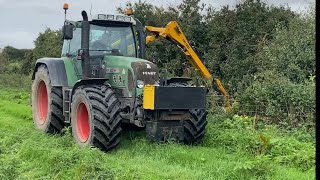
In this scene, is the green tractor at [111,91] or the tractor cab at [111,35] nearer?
the green tractor at [111,91]

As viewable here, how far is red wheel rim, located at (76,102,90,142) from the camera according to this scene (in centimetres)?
823

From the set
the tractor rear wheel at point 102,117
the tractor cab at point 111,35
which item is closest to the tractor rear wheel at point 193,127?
the tractor rear wheel at point 102,117

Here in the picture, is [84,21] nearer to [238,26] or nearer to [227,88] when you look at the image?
[227,88]

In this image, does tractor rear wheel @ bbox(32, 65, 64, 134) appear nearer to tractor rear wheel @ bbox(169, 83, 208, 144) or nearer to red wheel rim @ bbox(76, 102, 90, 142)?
red wheel rim @ bbox(76, 102, 90, 142)

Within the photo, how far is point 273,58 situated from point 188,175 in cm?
887

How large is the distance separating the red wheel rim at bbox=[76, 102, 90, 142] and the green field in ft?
0.68

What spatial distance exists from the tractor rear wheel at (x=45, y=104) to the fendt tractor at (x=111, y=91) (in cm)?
2

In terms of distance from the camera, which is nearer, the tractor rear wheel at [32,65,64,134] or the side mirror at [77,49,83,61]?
the side mirror at [77,49,83,61]

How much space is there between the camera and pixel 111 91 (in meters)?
7.77

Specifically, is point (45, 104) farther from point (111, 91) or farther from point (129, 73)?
point (111, 91)

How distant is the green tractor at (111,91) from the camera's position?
7.58 m

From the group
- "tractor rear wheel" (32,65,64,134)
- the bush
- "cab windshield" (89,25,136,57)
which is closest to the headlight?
"cab windshield" (89,25,136,57)

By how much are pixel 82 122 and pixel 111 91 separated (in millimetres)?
992

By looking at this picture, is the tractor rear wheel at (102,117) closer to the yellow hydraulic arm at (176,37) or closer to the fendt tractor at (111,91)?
the fendt tractor at (111,91)
